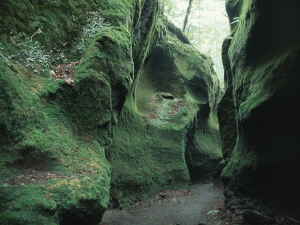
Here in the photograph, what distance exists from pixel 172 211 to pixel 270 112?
592 cm

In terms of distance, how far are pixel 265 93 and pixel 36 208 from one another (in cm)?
760

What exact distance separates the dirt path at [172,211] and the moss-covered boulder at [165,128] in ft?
2.59

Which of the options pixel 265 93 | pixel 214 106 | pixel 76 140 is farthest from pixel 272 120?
pixel 214 106

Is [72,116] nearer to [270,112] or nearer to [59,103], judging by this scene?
[59,103]

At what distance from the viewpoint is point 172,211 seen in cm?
1123

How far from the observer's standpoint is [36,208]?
464 centimetres

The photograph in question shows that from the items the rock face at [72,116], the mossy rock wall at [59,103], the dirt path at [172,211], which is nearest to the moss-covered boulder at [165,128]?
the rock face at [72,116]

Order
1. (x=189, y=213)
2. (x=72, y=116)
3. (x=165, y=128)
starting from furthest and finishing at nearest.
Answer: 1. (x=165, y=128)
2. (x=189, y=213)
3. (x=72, y=116)

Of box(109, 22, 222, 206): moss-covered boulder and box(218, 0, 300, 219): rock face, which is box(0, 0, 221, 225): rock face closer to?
box(109, 22, 222, 206): moss-covered boulder

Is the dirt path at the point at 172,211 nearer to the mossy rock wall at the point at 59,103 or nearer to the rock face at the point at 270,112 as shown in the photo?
the rock face at the point at 270,112

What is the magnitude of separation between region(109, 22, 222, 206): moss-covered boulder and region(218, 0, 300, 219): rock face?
4657 mm

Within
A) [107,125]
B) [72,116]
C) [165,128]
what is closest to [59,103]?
[72,116]

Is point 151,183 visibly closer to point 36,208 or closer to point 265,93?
point 265,93

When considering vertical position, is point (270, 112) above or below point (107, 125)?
above
